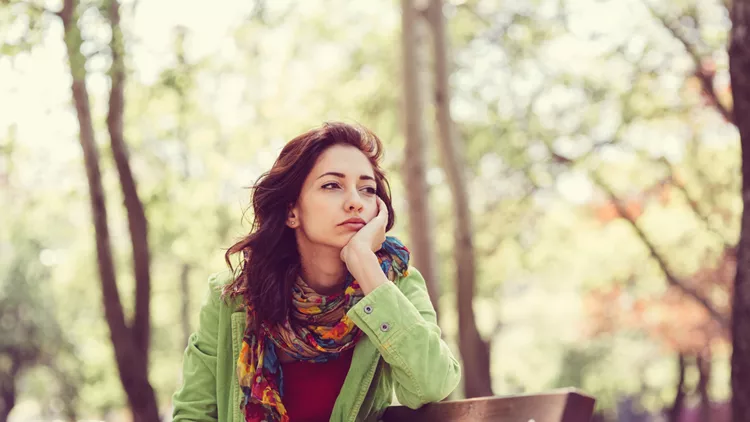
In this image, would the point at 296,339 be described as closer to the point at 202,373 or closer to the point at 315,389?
the point at 315,389

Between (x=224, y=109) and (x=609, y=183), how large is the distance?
7885 millimetres

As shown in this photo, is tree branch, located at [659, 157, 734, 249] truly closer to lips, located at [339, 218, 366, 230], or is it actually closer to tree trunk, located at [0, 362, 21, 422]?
lips, located at [339, 218, 366, 230]

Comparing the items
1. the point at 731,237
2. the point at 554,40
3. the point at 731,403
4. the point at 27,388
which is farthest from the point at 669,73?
the point at 27,388

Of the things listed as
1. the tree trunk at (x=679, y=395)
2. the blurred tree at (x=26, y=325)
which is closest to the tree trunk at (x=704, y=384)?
the tree trunk at (x=679, y=395)

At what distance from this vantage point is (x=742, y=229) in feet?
22.1

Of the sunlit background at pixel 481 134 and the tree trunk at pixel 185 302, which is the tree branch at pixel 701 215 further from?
the tree trunk at pixel 185 302

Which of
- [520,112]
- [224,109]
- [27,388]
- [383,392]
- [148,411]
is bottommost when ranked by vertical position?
[27,388]

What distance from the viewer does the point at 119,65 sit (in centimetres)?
1066

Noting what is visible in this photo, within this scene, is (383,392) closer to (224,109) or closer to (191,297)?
(224,109)

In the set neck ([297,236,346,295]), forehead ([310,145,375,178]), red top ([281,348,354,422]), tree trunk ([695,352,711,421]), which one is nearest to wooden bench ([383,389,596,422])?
red top ([281,348,354,422])

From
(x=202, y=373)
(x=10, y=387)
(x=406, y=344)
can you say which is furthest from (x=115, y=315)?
(x=10, y=387)

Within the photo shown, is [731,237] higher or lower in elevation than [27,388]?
higher

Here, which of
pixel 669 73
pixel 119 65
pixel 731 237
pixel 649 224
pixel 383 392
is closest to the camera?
pixel 383 392

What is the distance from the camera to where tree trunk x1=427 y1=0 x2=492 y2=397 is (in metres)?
12.8
